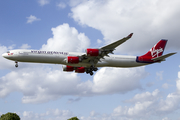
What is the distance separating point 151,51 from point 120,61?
10.6 metres

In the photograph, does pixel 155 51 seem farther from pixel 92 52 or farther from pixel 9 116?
pixel 9 116

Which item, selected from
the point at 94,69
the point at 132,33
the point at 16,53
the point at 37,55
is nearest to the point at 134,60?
the point at 94,69

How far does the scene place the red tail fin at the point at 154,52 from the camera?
187 feet

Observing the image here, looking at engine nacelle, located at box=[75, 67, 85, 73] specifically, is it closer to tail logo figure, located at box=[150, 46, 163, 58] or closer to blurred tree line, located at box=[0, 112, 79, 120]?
tail logo figure, located at box=[150, 46, 163, 58]

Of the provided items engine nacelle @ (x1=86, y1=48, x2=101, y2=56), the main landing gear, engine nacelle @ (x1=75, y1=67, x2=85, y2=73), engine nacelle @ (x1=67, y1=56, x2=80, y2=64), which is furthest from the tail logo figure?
engine nacelle @ (x1=67, y1=56, x2=80, y2=64)

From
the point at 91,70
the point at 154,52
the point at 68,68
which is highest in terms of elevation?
the point at 154,52

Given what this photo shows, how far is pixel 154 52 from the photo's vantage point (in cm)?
5959

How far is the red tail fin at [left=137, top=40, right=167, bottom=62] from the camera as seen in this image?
57037 millimetres

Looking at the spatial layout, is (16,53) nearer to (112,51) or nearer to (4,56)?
(4,56)

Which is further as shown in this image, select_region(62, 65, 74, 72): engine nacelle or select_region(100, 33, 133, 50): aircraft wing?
select_region(62, 65, 74, 72): engine nacelle

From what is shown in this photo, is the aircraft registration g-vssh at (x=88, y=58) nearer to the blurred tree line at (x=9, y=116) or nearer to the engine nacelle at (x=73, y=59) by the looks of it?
the engine nacelle at (x=73, y=59)

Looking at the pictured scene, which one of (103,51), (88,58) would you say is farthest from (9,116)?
(103,51)

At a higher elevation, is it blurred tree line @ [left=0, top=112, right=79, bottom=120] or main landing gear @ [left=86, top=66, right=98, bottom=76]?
main landing gear @ [left=86, top=66, right=98, bottom=76]

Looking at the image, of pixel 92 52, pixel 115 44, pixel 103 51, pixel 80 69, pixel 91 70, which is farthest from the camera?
pixel 80 69
